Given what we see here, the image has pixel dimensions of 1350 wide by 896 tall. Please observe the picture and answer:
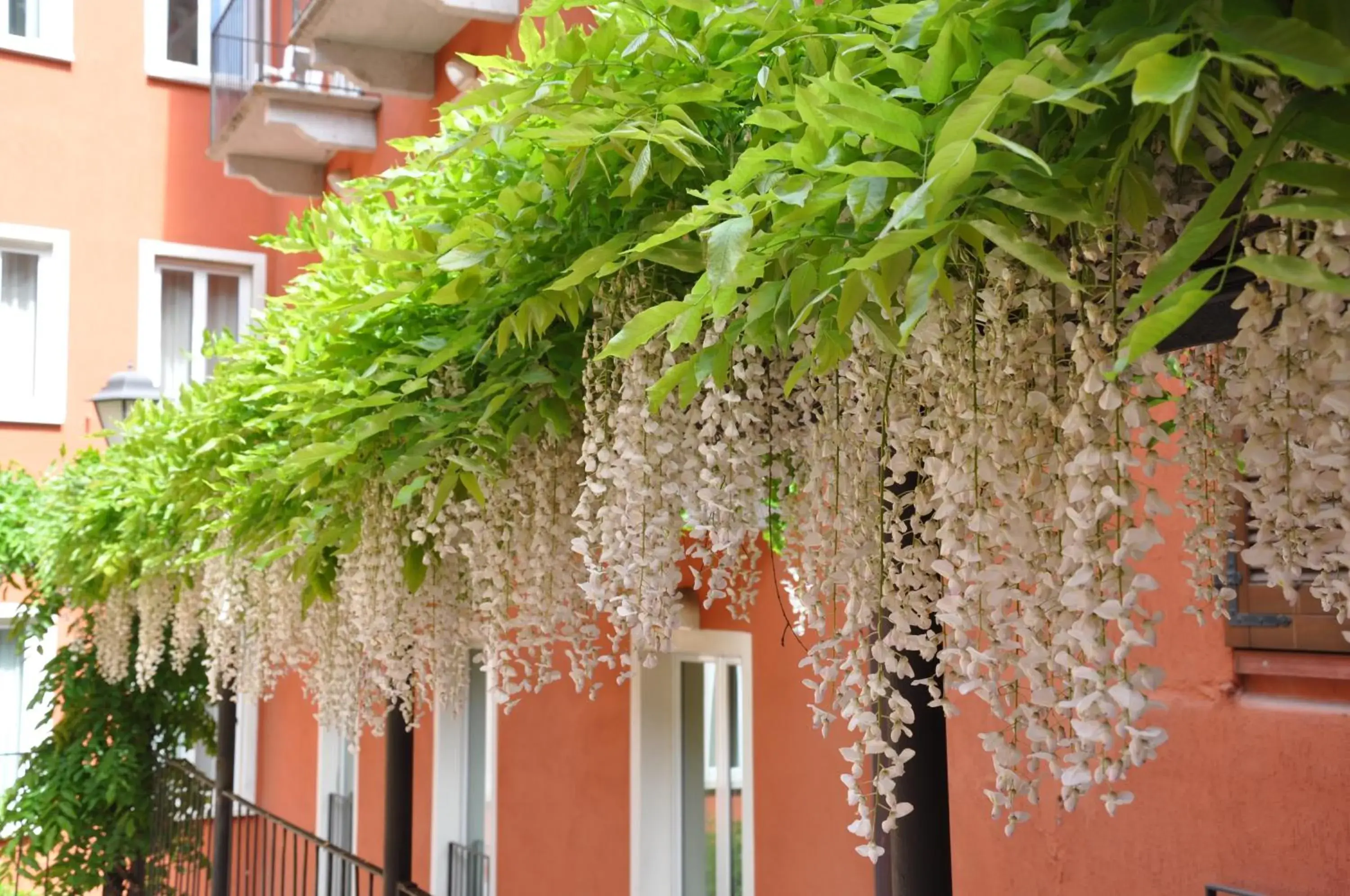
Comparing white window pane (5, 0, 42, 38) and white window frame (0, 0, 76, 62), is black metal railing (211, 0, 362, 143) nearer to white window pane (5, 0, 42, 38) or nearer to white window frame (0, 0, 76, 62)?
white window frame (0, 0, 76, 62)

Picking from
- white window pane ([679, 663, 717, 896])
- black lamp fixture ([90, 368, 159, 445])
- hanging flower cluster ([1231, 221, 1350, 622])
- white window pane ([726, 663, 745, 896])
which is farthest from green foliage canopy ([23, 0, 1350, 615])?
black lamp fixture ([90, 368, 159, 445])

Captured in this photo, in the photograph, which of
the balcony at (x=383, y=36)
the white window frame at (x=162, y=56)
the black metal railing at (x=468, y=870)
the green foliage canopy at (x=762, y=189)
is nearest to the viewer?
the green foliage canopy at (x=762, y=189)

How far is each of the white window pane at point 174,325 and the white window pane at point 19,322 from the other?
863mm

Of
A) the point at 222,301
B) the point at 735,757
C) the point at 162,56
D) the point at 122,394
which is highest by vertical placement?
the point at 162,56

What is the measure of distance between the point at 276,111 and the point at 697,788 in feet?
14.1

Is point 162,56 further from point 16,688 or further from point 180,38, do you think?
point 16,688

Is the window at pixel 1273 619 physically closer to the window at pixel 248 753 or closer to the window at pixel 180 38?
the window at pixel 248 753

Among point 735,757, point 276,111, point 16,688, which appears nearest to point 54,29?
point 276,111

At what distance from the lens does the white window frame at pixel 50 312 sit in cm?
916

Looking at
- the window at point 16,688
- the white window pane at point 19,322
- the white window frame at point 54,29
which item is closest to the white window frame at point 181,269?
the white window pane at point 19,322

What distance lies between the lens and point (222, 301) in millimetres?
10102

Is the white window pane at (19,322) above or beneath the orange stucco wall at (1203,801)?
above

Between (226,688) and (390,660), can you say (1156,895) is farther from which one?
(226,688)

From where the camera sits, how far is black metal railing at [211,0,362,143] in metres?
7.24
